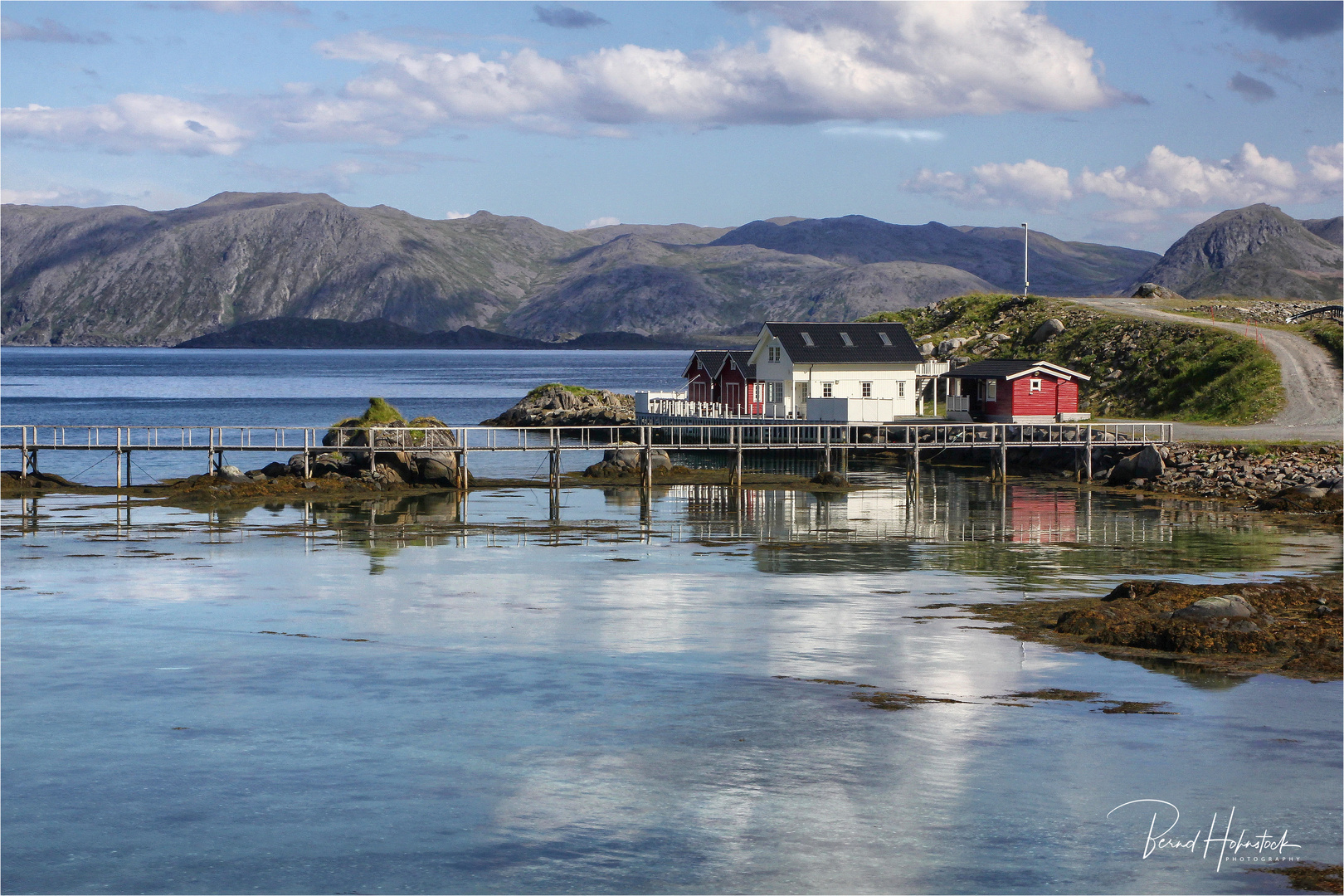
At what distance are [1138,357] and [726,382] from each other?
2905cm

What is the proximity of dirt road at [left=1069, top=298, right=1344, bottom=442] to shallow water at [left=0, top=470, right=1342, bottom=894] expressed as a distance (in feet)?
101

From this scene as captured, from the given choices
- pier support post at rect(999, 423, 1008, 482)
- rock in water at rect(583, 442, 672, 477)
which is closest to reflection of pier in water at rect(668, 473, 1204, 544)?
pier support post at rect(999, 423, 1008, 482)

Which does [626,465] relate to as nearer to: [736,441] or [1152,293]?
[736,441]

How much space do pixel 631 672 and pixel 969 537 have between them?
22.5 meters

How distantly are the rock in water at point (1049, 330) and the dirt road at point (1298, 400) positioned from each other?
26.5 feet

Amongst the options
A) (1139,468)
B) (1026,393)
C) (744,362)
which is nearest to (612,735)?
(1139,468)

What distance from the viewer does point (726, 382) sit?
87188 mm

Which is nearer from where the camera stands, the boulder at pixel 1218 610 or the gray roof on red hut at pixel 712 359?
the boulder at pixel 1218 610

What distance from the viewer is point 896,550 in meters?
40.7

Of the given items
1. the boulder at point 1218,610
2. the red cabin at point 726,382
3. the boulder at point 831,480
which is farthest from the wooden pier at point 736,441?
the boulder at point 1218,610

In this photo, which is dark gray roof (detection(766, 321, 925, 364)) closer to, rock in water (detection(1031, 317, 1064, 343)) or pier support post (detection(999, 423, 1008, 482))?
pier support post (detection(999, 423, 1008, 482))

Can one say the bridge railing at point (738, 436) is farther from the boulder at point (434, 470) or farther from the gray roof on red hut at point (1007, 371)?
the gray roof on red hut at point (1007, 371)

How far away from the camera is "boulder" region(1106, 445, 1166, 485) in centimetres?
6059

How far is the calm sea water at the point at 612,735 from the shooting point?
1502 centimetres
